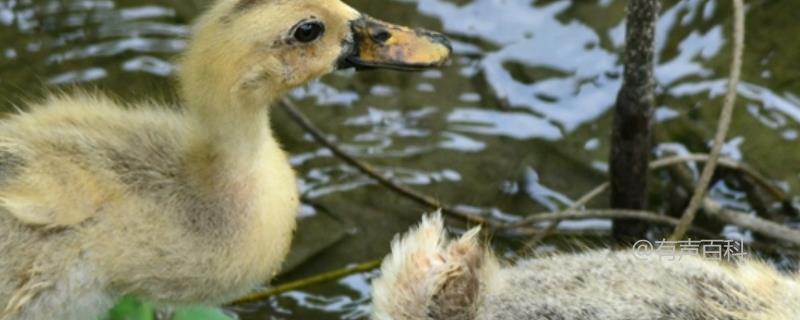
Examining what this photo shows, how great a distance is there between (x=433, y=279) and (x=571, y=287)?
0.30 m

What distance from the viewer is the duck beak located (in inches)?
144

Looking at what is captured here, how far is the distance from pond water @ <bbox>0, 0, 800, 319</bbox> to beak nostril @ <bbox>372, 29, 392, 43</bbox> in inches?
43.6

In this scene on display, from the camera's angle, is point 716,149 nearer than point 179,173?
No

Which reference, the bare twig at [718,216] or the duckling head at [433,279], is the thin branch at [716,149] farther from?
the duckling head at [433,279]

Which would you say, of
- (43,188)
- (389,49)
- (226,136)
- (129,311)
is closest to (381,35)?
(389,49)

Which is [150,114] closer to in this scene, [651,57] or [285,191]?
[285,191]

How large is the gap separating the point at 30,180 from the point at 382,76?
83.8 inches

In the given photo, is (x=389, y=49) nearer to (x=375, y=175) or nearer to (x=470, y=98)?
(x=375, y=175)

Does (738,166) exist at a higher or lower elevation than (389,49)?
higher

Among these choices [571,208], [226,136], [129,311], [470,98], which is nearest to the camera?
[226,136]

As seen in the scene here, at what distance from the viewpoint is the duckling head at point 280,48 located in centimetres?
353

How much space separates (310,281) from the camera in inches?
179

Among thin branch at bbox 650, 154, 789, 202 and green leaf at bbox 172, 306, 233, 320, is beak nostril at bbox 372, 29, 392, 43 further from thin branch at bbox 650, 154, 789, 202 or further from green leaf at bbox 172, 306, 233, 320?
thin branch at bbox 650, 154, 789, 202

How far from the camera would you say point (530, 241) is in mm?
4598
